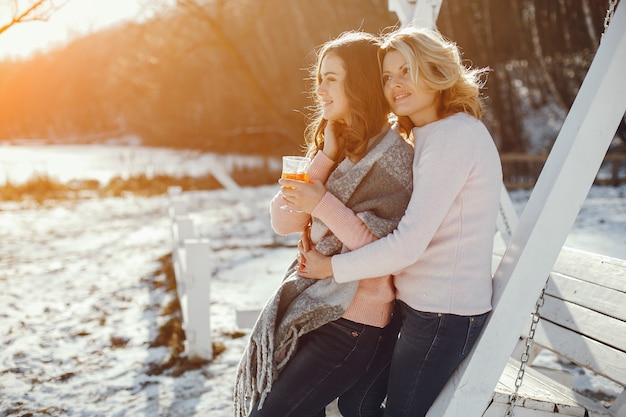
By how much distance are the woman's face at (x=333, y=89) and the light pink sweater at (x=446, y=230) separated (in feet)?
1.13

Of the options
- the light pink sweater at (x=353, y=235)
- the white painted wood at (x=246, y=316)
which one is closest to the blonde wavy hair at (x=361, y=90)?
the light pink sweater at (x=353, y=235)

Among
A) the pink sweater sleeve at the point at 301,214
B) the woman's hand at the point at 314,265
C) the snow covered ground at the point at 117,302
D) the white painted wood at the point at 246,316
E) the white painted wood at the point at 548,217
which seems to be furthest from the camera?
the snow covered ground at the point at 117,302

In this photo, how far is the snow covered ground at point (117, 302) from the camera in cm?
382

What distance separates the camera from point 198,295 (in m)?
4.19

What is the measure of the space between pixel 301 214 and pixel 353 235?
0.93 ft

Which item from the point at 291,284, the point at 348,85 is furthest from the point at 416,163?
the point at 291,284

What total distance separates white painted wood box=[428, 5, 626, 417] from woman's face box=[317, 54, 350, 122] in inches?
30.3

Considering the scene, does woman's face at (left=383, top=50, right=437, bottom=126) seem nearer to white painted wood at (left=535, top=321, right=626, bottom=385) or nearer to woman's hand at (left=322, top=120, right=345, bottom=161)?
woman's hand at (left=322, top=120, right=345, bottom=161)

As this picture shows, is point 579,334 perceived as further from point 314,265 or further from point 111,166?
point 111,166

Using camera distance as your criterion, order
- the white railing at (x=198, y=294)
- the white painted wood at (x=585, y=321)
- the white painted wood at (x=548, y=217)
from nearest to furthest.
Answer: the white painted wood at (x=548, y=217), the white painted wood at (x=585, y=321), the white railing at (x=198, y=294)

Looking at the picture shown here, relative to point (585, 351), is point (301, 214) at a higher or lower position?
higher

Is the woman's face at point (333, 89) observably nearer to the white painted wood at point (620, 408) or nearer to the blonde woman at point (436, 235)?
the blonde woman at point (436, 235)

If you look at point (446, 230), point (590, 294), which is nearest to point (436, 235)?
point (446, 230)

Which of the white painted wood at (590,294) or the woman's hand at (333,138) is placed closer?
the woman's hand at (333,138)
